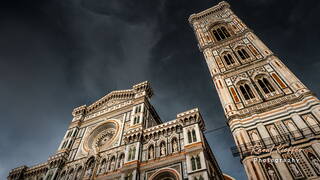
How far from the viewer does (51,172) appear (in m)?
19.4

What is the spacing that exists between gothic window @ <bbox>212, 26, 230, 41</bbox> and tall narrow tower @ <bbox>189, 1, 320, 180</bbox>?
8.12 feet

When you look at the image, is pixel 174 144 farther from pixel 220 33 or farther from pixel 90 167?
pixel 220 33

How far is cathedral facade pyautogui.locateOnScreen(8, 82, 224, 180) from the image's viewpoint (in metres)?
14.7

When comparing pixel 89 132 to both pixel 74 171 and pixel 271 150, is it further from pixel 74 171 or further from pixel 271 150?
pixel 271 150

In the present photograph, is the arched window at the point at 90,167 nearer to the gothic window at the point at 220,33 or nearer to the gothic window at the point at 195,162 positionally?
the gothic window at the point at 195,162

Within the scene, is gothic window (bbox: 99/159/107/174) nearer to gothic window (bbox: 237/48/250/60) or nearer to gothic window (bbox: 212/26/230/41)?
gothic window (bbox: 237/48/250/60)

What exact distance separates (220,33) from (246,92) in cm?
1385

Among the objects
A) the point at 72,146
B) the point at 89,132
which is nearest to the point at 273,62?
the point at 89,132

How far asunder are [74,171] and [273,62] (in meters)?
21.4

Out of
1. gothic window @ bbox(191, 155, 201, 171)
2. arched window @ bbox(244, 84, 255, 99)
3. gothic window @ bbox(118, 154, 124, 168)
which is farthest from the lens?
arched window @ bbox(244, 84, 255, 99)

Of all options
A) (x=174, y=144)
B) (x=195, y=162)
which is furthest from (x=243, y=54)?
(x=195, y=162)

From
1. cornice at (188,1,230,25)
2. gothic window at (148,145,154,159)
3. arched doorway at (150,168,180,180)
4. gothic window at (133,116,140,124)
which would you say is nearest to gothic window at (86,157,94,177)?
gothic window at (133,116,140,124)

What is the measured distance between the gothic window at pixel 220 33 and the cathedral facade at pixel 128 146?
12.8 metres

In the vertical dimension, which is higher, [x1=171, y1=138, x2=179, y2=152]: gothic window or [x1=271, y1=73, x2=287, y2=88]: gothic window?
[x1=271, y1=73, x2=287, y2=88]: gothic window
